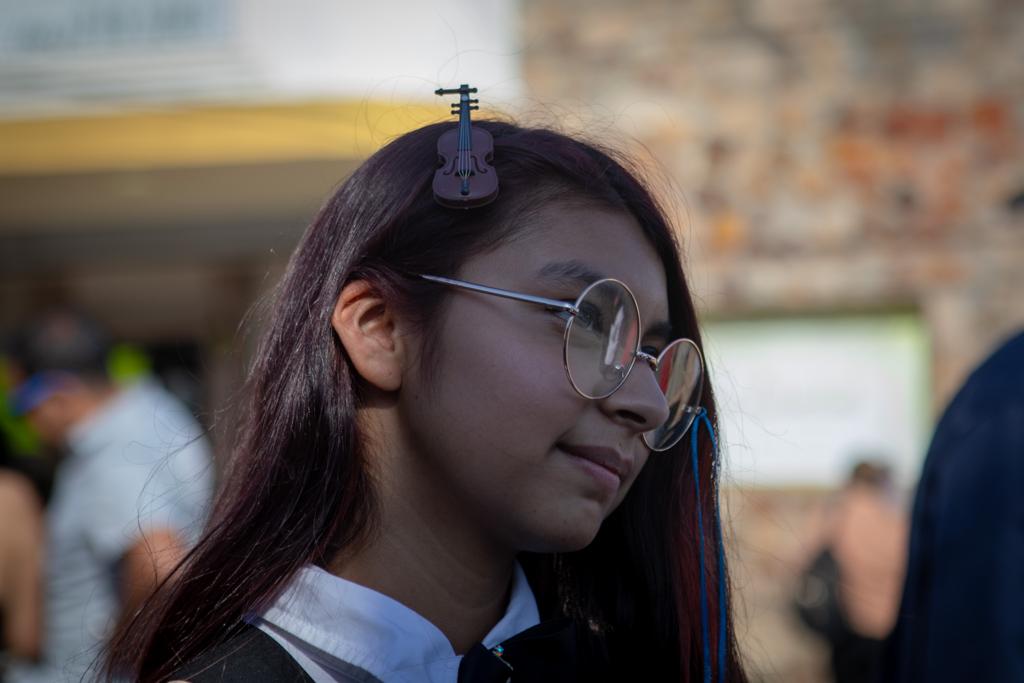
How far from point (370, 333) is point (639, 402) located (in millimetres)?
326

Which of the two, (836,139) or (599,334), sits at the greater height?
(599,334)

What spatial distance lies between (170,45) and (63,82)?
0.56 metres

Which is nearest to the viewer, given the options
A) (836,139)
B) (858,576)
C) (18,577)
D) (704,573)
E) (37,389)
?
(704,573)

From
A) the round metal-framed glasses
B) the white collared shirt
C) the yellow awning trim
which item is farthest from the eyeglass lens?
the yellow awning trim

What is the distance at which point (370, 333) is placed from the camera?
149 centimetres

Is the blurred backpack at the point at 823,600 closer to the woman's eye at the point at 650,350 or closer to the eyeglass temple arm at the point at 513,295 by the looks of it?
the woman's eye at the point at 650,350

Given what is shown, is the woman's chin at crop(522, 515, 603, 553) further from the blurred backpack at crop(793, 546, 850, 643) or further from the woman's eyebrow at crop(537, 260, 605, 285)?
the blurred backpack at crop(793, 546, 850, 643)

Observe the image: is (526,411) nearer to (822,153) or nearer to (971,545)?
(971,545)

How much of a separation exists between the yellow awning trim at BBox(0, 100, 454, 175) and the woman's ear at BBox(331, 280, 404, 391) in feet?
12.9

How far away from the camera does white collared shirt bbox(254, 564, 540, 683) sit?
55.1 inches

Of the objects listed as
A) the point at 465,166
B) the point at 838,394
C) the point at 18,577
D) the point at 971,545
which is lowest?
the point at 18,577

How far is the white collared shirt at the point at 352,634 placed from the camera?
1399 mm

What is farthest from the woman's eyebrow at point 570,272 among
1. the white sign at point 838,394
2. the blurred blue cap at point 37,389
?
the white sign at point 838,394

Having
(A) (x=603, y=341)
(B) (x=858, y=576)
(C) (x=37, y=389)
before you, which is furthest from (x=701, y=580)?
(C) (x=37, y=389)
